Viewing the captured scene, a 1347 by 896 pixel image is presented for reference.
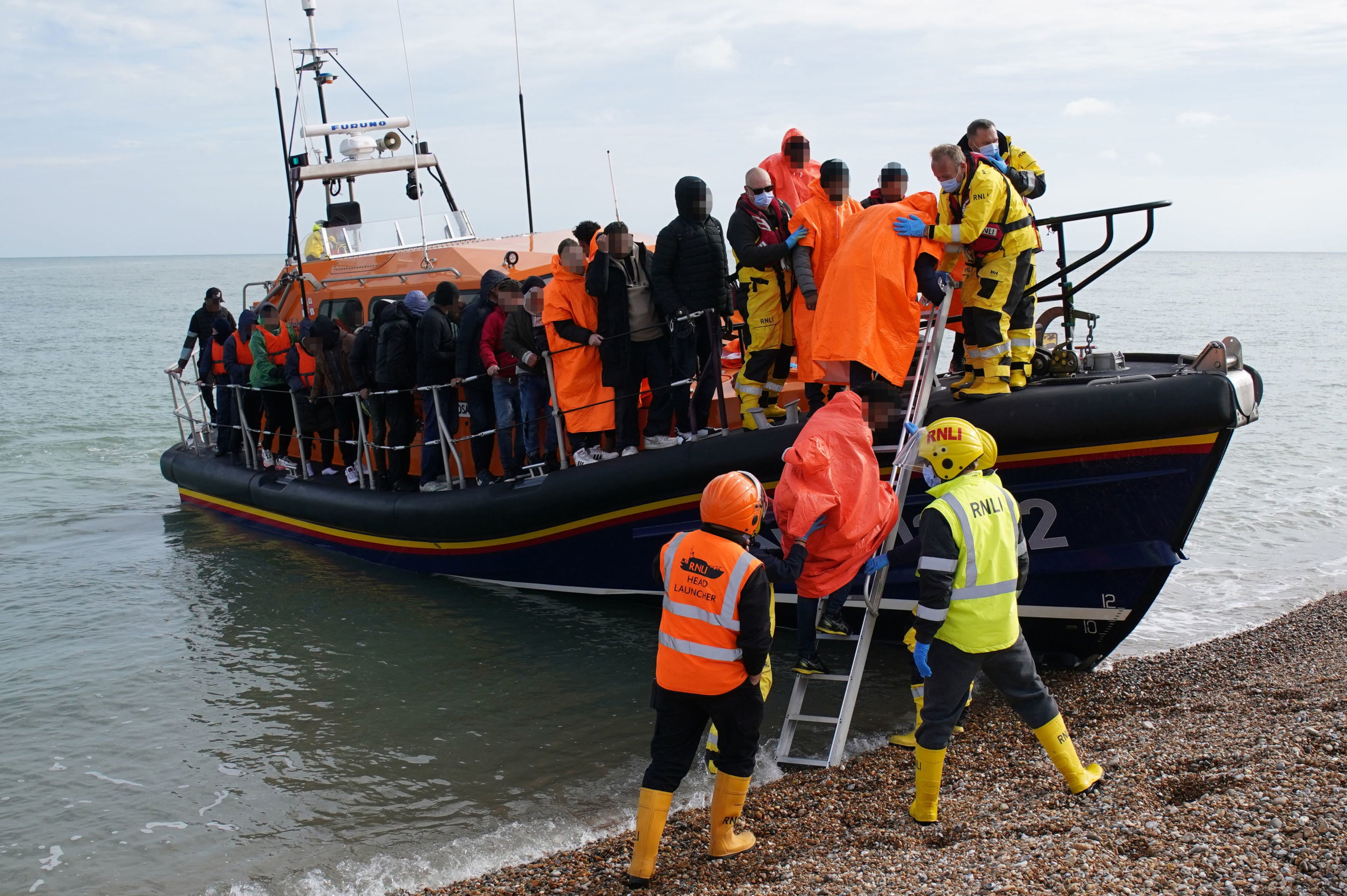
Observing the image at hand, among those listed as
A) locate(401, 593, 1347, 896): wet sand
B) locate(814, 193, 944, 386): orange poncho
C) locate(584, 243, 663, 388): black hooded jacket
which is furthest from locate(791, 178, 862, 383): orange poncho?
locate(401, 593, 1347, 896): wet sand

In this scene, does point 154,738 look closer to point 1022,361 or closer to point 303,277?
A: point 303,277

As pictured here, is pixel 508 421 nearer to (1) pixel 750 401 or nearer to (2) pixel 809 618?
(1) pixel 750 401

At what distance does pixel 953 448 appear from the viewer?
3.57 meters

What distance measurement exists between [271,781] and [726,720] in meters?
2.54

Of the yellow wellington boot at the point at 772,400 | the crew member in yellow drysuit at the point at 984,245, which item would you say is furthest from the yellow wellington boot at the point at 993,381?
the yellow wellington boot at the point at 772,400

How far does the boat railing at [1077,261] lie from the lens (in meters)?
4.64

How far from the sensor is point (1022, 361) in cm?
482

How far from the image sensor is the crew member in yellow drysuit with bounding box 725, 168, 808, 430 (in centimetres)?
494

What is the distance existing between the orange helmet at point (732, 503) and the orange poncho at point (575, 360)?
2390 mm

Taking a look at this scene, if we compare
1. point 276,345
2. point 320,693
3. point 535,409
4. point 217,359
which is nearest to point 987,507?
point 535,409

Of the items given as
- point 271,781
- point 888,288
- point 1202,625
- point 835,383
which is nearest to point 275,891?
point 271,781

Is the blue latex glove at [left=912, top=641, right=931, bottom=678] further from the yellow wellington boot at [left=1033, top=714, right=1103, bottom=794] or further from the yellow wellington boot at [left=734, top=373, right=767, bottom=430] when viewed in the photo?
the yellow wellington boot at [left=734, top=373, right=767, bottom=430]

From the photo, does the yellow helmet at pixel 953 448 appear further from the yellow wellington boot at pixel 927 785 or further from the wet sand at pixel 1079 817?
the wet sand at pixel 1079 817

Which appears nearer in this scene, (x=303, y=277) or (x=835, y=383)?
(x=835, y=383)
